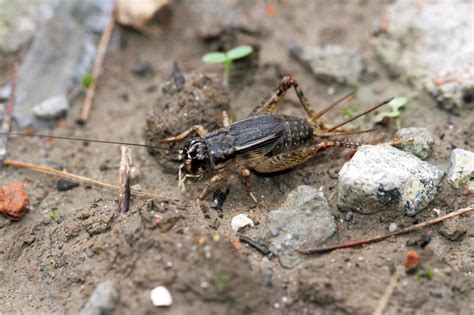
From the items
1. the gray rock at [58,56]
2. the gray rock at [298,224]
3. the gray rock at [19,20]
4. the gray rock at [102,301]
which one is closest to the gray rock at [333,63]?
the gray rock at [298,224]

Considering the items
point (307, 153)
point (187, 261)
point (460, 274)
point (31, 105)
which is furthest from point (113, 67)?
point (460, 274)

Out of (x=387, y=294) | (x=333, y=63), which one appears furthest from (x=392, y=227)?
(x=333, y=63)

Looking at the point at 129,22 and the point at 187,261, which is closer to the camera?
the point at 187,261

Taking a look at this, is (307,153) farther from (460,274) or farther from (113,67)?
(113,67)

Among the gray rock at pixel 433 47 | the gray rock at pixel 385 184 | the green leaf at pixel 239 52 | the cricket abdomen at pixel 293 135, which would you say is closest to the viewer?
the gray rock at pixel 385 184

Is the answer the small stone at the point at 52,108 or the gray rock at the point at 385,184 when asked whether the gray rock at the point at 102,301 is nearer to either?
the gray rock at the point at 385,184

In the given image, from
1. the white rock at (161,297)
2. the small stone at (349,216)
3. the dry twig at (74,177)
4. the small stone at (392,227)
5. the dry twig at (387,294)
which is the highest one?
the dry twig at (387,294)
